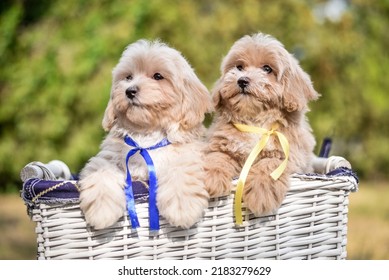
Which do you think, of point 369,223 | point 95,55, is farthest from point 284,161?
point 95,55

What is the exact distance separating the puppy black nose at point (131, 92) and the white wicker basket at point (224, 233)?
0.57 metres

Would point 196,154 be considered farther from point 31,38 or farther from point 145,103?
point 31,38

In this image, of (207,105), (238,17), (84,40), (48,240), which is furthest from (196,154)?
(238,17)

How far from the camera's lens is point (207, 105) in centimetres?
295

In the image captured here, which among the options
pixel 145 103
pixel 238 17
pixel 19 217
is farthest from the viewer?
pixel 238 17

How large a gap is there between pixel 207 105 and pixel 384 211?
5.39 metres

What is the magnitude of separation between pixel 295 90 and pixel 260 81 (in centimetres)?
21

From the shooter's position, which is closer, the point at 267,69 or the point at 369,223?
the point at 267,69

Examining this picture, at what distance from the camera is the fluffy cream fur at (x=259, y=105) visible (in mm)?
2840

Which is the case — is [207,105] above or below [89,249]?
above

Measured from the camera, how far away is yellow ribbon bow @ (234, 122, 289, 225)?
2.67m

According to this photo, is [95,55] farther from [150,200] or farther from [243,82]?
[150,200]

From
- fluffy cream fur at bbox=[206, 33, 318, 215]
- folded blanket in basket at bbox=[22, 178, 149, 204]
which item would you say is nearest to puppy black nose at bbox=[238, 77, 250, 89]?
fluffy cream fur at bbox=[206, 33, 318, 215]

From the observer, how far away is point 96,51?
7.04 meters
